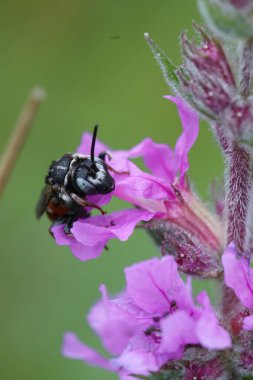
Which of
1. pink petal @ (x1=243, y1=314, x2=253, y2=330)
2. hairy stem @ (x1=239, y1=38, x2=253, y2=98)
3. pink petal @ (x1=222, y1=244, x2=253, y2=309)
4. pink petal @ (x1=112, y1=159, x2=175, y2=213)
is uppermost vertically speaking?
Result: hairy stem @ (x1=239, y1=38, x2=253, y2=98)

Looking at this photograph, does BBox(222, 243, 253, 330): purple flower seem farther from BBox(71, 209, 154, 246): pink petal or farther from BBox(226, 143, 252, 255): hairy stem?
BBox(71, 209, 154, 246): pink petal

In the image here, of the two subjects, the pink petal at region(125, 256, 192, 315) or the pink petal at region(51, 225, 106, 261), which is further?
the pink petal at region(51, 225, 106, 261)

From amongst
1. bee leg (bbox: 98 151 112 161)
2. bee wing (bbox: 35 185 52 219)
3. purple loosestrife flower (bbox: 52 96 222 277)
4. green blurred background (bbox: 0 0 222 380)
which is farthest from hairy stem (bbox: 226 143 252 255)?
green blurred background (bbox: 0 0 222 380)

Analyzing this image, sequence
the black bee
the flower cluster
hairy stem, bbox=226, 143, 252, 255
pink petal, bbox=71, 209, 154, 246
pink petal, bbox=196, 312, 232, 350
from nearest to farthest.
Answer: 1. pink petal, bbox=196, 312, 232, 350
2. the flower cluster
3. hairy stem, bbox=226, 143, 252, 255
4. pink petal, bbox=71, 209, 154, 246
5. the black bee

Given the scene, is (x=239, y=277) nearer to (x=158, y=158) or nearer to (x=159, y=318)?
(x=159, y=318)

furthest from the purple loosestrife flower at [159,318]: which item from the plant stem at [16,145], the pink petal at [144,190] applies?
the plant stem at [16,145]

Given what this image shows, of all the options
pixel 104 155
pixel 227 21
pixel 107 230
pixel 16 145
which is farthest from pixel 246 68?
pixel 16 145

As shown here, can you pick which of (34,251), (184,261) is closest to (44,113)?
(34,251)
